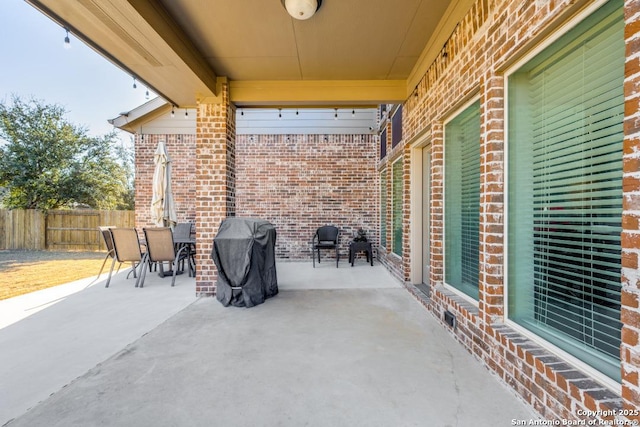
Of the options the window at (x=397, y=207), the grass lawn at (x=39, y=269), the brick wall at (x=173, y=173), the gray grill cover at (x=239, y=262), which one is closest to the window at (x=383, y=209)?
the window at (x=397, y=207)

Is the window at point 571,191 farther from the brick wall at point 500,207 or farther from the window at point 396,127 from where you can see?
the window at point 396,127

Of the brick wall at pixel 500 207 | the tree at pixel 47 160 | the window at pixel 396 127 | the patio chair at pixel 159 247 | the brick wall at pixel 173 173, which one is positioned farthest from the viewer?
the tree at pixel 47 160

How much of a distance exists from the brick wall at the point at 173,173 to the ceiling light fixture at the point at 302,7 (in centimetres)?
559

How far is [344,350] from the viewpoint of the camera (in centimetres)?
248

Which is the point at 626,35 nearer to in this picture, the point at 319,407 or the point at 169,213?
the point at 319,407

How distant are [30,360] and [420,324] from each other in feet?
11.0

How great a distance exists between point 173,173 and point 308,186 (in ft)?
11.1

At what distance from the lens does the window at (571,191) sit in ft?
4.60

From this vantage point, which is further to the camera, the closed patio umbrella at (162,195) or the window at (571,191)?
the closed patio umbrella at (162,195)

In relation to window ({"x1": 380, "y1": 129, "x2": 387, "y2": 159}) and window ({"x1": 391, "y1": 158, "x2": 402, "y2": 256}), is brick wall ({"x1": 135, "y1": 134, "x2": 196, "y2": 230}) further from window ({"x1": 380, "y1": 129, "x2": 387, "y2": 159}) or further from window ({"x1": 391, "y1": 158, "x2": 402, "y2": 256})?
window ({"x1": 391, "y1": 158, "x2": 402, "y2": 256})

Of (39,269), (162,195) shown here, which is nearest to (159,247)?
(162,195)

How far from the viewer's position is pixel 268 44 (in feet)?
10.9

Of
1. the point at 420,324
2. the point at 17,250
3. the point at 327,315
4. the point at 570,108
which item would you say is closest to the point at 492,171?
the point at 570,108

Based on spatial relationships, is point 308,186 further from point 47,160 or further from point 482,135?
point 47,160
